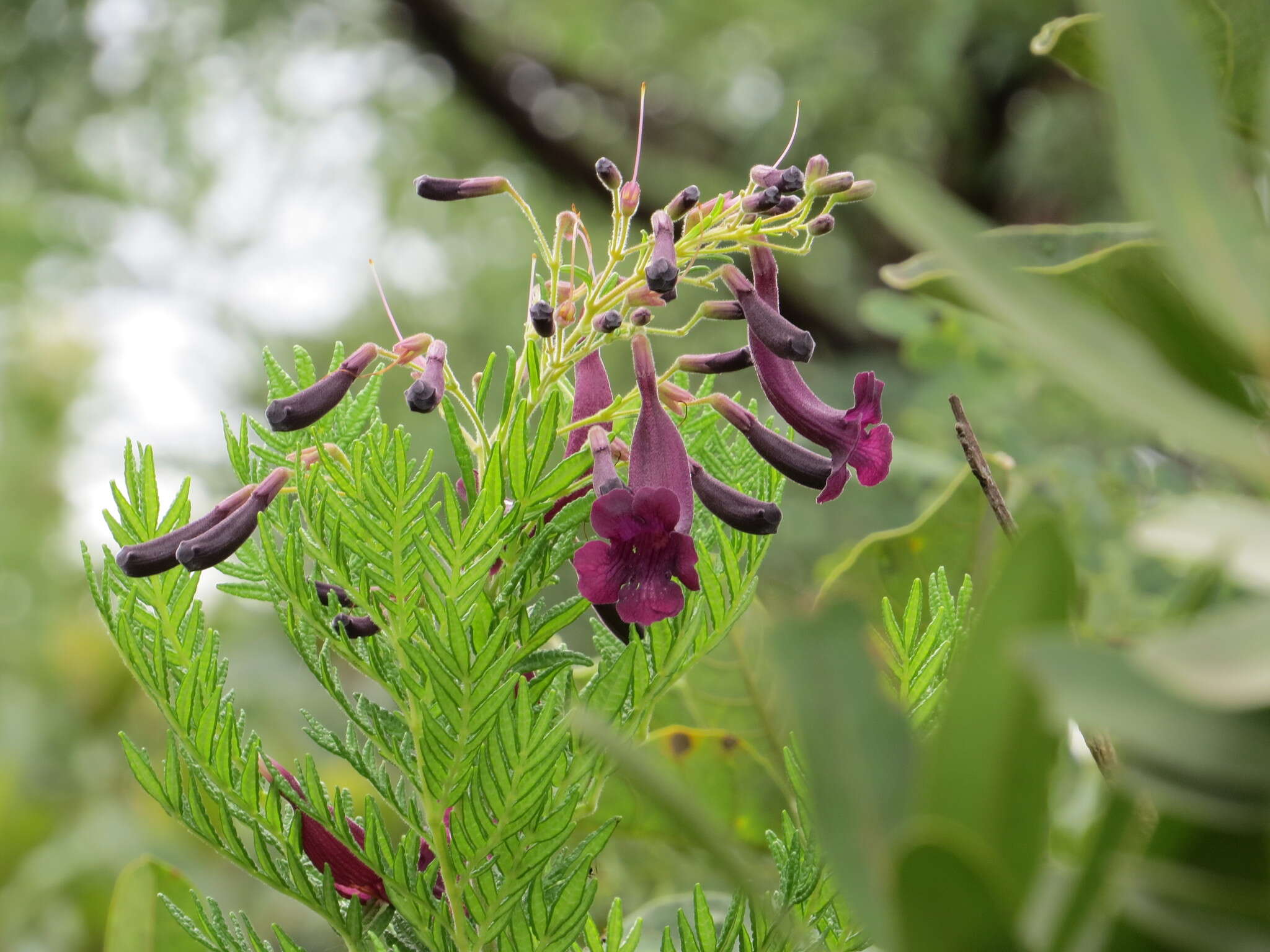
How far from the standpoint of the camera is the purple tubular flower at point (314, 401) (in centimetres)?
32

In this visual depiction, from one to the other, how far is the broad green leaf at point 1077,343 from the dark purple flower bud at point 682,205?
21cm

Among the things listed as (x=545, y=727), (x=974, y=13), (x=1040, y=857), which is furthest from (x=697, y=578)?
(x=974, y=13)

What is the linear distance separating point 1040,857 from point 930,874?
0.03 meters

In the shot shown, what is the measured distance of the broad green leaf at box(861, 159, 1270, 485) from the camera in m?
0.13

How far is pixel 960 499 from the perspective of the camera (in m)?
0.48

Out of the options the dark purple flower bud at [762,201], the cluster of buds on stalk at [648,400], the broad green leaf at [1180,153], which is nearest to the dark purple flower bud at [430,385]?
the cluster of buds on stalk at [648,400]

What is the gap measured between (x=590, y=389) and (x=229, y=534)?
0.43 feet

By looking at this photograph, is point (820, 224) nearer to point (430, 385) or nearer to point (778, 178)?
point (778, 178)

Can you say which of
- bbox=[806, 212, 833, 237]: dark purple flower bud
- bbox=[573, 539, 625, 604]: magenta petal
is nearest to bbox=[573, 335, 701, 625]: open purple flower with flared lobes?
bbox=[573, 539, 625, 604]: magenta petal

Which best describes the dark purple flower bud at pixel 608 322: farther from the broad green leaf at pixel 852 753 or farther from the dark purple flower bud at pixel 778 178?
the broad green leaf at pixel 852 753

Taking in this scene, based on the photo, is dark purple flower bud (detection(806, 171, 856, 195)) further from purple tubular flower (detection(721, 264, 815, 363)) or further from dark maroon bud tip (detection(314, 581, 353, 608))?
dark maroon bud tip (detection(314, 581, 353, 608))

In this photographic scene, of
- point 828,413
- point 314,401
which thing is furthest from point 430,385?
Answer: point 828,413

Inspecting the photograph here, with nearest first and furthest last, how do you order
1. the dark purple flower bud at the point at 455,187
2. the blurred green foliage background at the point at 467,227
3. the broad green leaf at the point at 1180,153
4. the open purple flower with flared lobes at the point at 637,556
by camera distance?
the broad green leaf at the point at 1180,153 → the open purple flower with flared lobes at the point at 637,556 → the dark purple flower bud at the point at 455,187 → the blurred green foliage background at the point at 467,227

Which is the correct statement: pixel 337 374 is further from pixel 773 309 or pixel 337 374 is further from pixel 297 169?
pixel 297 169
